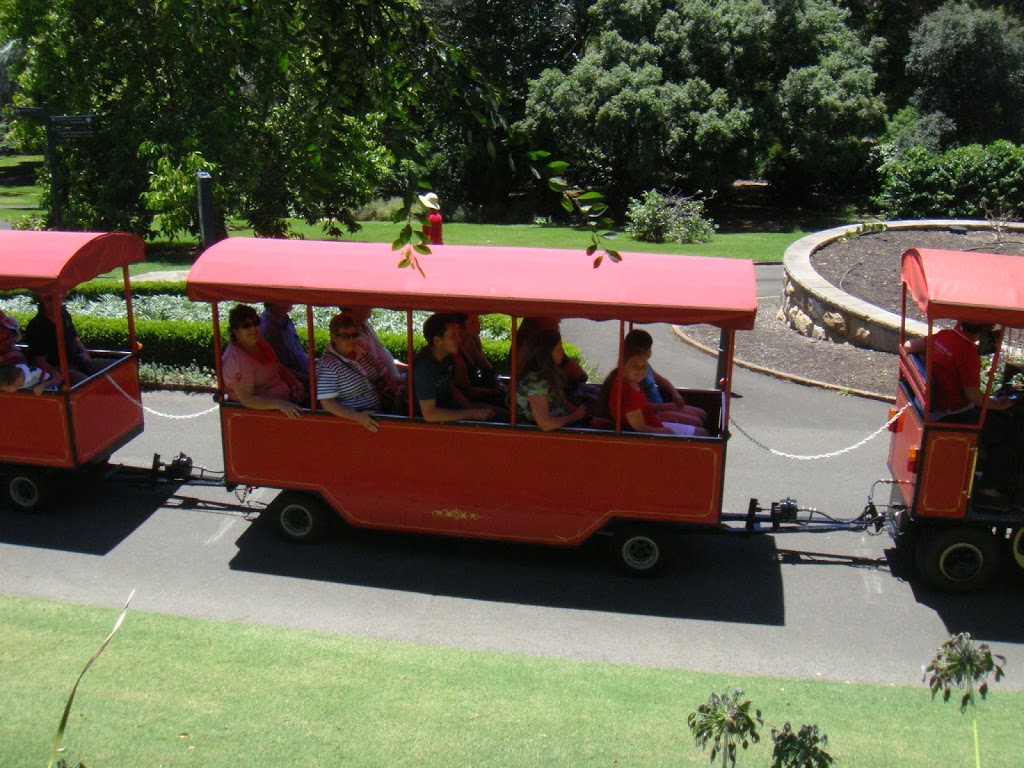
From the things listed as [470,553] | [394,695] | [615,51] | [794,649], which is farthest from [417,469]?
[615,51]

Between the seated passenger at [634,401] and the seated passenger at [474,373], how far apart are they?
0.89 metres

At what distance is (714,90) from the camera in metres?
29.2

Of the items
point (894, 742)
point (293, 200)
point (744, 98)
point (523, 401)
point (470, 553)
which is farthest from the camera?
point (744, 98)

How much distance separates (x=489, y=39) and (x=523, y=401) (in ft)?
98.1

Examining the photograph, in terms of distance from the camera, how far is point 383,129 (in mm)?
4320

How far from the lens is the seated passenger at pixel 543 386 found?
7559mm

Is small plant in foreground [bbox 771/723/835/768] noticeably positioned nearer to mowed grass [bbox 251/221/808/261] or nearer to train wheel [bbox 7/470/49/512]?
train wheel [bbox 7/470/49/512]

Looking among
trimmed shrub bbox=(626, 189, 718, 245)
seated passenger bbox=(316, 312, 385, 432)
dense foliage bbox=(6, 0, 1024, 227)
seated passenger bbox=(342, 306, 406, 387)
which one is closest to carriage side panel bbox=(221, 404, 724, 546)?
seated passenger bbox=(316, 312, 385, 432)

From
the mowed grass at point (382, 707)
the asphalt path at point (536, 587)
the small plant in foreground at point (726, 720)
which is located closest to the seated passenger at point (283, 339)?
the asphalt path at point (536, 587)

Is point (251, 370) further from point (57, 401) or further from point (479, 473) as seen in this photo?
point (479, 473)

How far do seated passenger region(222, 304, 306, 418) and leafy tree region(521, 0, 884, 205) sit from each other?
71.9 feet

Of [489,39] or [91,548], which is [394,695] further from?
[489,39]

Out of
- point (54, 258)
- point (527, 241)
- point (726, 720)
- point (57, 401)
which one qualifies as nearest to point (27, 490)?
point (57, 401)

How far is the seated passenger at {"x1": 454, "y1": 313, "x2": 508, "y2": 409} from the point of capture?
811 cm
